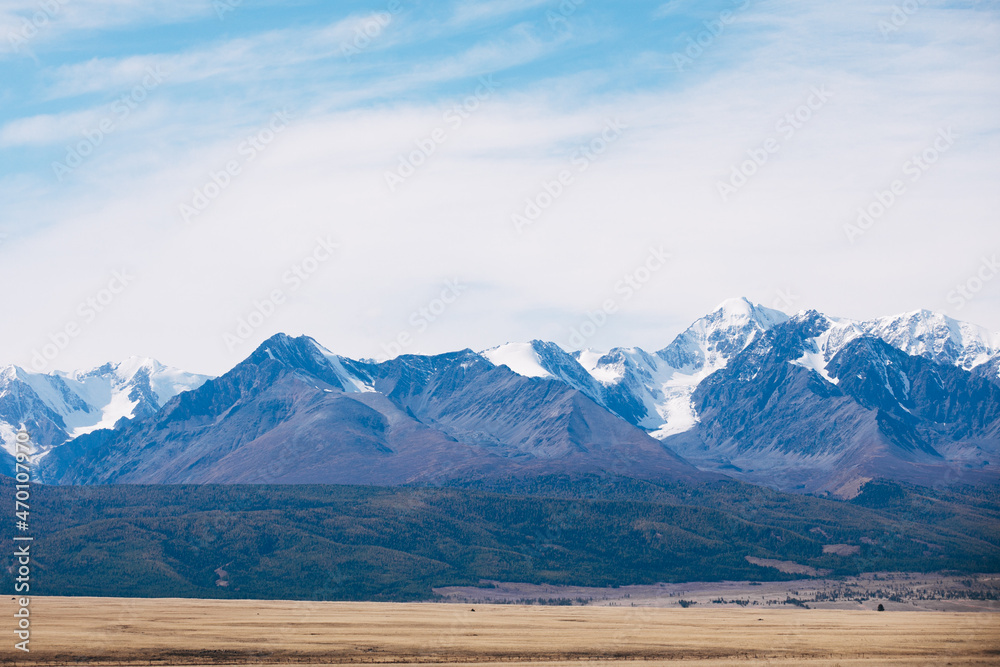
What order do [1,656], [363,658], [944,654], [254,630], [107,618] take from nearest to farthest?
1. [1,656]
2. [363,658]
3. [944,654]
4. [254,630]
5. [107,618]

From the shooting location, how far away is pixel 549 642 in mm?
176375

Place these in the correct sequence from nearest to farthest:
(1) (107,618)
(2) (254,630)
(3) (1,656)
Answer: (3) (1,656) → (2) (254,630) → (1) (107,618)

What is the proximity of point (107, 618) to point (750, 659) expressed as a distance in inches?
4543

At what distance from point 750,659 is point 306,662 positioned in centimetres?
6415

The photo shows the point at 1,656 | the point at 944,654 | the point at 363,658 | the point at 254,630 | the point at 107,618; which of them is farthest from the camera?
the point at 107,618

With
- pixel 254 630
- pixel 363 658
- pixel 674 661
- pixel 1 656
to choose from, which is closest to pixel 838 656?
pixel 674 661

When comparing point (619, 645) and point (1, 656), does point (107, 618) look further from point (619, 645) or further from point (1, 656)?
point (619, 645)

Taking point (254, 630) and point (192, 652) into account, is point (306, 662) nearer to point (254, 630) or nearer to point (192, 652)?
point (192, 652)

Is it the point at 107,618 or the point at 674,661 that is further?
the point at 107,618

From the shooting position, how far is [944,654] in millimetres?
168250

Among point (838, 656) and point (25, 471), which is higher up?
point (25, 471)

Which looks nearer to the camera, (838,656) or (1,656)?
(1,656)

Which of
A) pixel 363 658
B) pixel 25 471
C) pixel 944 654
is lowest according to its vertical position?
pixel 944 654

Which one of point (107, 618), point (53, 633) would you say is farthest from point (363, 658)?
point (107, 618)
